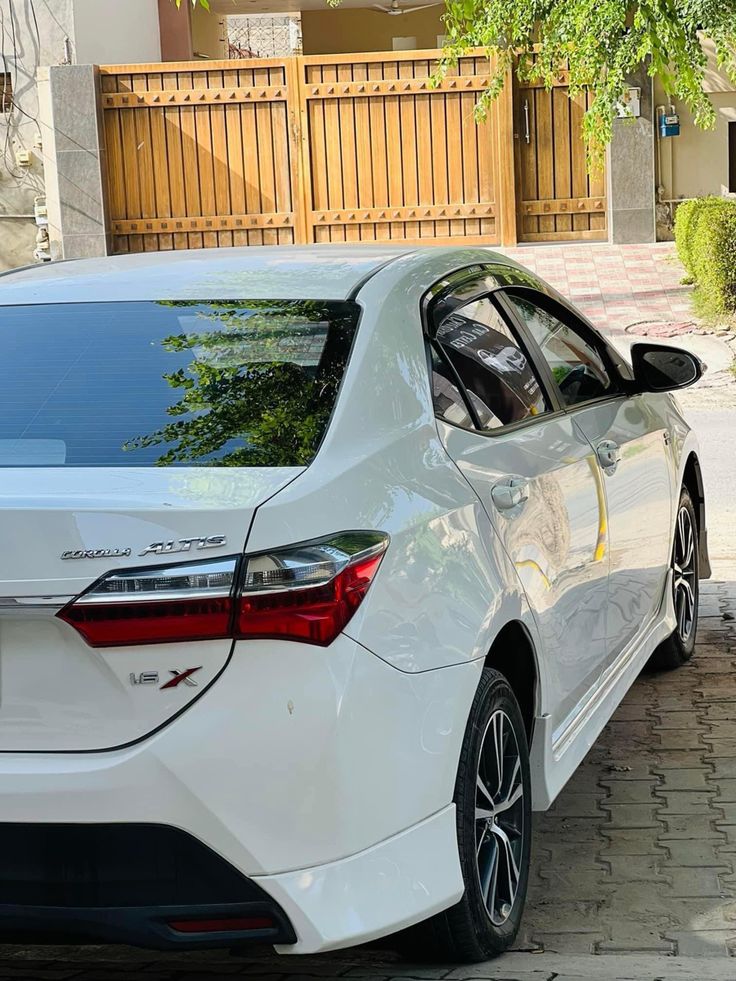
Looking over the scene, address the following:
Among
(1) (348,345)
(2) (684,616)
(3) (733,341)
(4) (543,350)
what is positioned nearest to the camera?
(1) (348,345)

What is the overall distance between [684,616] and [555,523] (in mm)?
2117

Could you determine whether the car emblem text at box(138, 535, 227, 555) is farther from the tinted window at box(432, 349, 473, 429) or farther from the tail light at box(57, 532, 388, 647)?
the tinted window at box(432, 349, 473, 429)

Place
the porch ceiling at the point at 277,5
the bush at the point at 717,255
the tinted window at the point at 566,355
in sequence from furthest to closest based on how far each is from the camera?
the porch ceiling at the point at 277,5
the bush at the point at 717,255
the tinted window at the point at 566,355

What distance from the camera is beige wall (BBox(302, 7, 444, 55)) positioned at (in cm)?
2648

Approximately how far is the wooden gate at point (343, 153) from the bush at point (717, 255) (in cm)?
411

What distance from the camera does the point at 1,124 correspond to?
20.3 m

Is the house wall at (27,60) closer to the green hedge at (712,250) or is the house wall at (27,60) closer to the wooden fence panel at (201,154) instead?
the wooden fence panel at (201,154)

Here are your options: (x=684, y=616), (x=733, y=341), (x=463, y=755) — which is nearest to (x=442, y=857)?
(x=463, y=755)

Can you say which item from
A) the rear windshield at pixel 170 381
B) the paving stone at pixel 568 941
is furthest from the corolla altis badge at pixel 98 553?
the paving stone at pixel 568 941

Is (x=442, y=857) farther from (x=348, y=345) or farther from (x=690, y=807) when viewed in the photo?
(x=690, y=807)

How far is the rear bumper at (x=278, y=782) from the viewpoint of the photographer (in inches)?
102

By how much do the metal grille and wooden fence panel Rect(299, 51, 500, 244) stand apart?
11112mm

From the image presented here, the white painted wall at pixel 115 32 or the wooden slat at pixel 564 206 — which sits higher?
the white painted wall at pixel 115 32

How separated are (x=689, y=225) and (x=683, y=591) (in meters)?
10.7
